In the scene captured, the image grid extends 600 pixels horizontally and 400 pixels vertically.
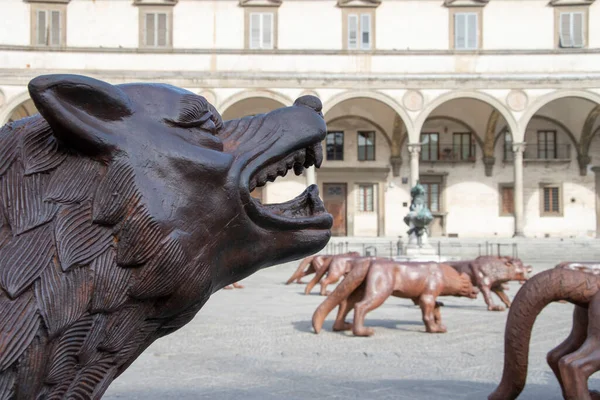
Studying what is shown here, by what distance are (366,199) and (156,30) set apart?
12671 millimetres

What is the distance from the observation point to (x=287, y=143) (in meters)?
1.25

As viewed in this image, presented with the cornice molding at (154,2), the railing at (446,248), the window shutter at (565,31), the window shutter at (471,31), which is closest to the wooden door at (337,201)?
the railing at (446,248)

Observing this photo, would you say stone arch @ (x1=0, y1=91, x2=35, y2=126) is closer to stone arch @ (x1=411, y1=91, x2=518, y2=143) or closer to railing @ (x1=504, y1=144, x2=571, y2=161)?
stone arch @ (x1=411, y1=91, x2=518, y2=143)

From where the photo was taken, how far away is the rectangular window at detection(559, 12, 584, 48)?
2847 centimetres

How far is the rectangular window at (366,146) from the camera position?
3216 centimetres

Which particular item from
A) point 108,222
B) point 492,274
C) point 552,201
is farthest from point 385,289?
point 552,201

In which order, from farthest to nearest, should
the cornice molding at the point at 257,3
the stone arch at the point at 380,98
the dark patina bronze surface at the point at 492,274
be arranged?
the cornice molding at the point at 257,3 → the stone arch at the point at 380,98 → the dark patina bronze surface at the point at 492,274

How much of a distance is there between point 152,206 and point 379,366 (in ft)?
15.5

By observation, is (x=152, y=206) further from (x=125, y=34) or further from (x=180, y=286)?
(x=125, y=34)

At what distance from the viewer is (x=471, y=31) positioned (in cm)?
2844

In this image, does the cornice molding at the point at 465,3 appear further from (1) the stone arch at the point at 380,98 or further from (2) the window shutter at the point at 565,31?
(1) the stone arch at the point at 380,98

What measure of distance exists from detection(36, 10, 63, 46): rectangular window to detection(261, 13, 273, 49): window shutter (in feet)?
28.7

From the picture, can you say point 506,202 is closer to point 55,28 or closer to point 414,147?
point 414,147

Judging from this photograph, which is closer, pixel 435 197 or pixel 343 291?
pixel 343 291
